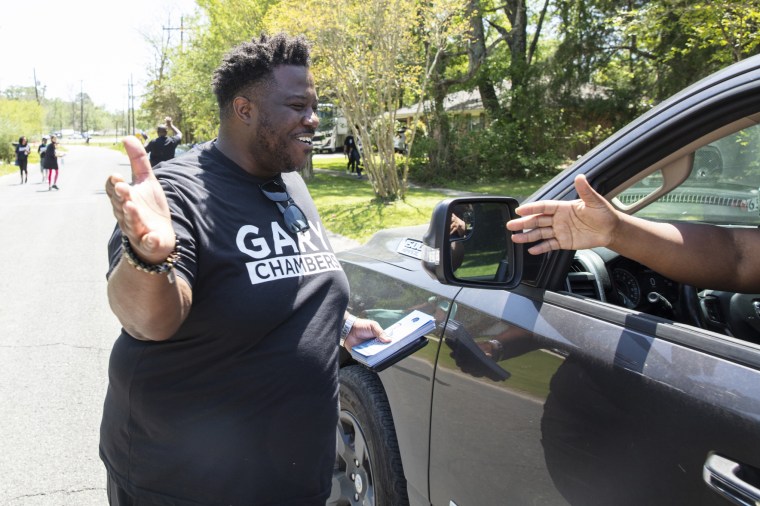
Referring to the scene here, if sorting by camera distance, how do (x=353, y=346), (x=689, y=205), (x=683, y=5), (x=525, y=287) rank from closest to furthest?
(x=525, y=287) < (x=353, y=346) < (x=689, y=205) < (x=683, y=5)

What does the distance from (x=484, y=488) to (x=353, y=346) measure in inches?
25.4

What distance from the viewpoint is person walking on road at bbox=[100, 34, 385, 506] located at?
153cm

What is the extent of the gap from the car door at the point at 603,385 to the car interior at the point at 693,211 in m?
0.02

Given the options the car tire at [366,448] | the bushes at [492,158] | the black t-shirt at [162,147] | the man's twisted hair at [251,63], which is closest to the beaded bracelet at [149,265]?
the man's twisted hair at [251,63]

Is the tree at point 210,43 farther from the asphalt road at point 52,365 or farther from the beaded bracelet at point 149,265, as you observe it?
the beaded bracelet at point 149,265

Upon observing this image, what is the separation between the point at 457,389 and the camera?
2.02 meters

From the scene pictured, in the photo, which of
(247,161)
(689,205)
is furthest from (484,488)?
(689,205)

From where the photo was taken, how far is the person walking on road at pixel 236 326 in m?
1.53

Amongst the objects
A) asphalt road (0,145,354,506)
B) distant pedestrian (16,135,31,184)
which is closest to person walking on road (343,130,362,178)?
distant pedestrian (16,135,31,184)

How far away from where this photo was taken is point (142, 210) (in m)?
1.25

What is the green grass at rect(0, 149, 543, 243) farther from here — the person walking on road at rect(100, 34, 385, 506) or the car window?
the person walking on road at rect(100, 34, 385, 506)

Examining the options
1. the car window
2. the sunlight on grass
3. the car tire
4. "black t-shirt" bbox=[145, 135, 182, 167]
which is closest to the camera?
the car window

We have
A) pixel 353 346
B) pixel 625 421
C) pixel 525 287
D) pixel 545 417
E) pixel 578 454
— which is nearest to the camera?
pixel 625 421

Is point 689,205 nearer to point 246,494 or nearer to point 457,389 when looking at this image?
point 457,389
